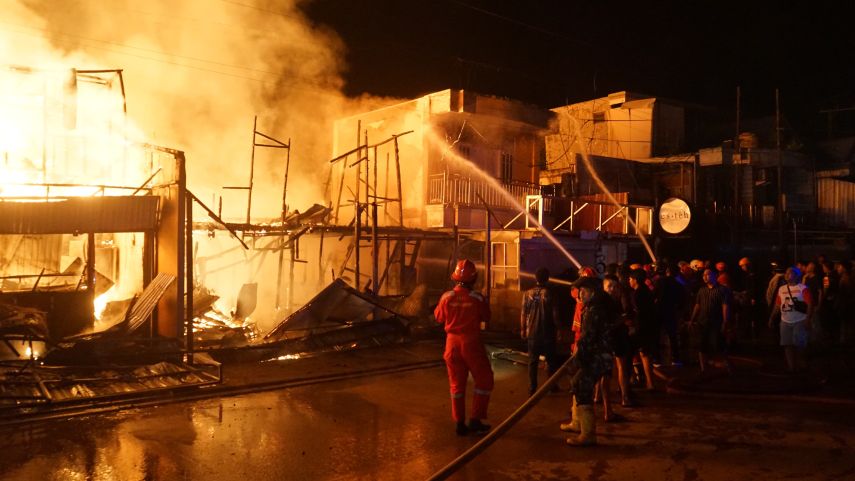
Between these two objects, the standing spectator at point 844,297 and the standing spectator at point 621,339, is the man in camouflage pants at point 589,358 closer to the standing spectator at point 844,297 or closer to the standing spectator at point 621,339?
the standing spectator at point 621,339

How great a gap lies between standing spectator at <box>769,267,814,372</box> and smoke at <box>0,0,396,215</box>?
1517 centimetres

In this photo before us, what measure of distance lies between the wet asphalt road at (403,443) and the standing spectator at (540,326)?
0.56m

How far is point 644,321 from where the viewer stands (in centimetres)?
864

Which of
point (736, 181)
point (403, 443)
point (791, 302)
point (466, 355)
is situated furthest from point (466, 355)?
point (736, 181)

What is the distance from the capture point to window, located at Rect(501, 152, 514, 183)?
23034 millimetres

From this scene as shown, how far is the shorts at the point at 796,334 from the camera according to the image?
31.2 feet

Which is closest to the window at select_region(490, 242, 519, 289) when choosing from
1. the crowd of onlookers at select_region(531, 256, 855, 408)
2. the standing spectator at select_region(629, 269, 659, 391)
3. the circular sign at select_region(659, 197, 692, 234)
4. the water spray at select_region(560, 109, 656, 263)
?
the crowd of onlookers at select_region(531, 256, 855, 408)

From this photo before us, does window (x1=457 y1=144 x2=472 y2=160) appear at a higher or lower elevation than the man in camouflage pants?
higher

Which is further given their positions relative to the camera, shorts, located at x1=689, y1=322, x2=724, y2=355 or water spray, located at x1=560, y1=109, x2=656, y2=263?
water spray, located at x1=560, y1=109, x2=656, y2=263

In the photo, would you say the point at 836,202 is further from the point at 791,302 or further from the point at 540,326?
the point at 540,326

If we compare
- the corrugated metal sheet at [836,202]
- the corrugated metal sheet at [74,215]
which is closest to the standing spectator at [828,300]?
the corrugated metal sheet at [74,215]

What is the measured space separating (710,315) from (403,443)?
569 centimetres

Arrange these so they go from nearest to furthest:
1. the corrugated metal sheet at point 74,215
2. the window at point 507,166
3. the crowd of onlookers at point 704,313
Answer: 1. the crowd of onlookers at point 704,313
2. the corrugated metal sheet at point 74,215
3. the window at point 507,166

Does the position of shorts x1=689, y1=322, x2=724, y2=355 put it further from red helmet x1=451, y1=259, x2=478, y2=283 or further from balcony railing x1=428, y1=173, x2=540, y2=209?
balcony railing x1=428, y1=173, x2=540, y2=209
